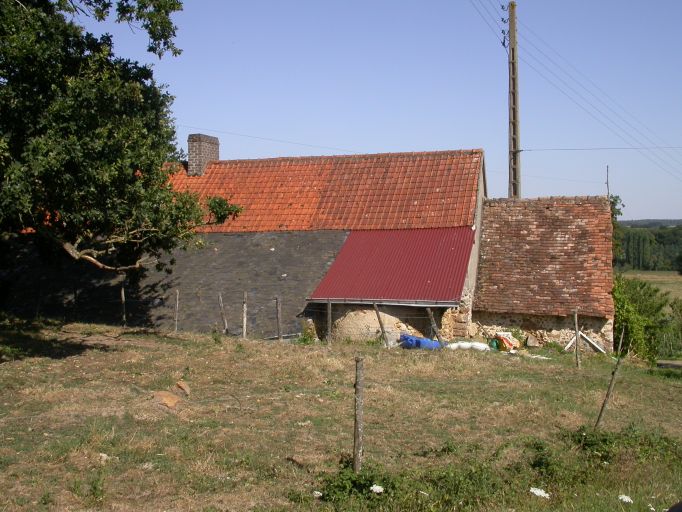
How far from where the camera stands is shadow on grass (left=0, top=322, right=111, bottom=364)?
1609cm

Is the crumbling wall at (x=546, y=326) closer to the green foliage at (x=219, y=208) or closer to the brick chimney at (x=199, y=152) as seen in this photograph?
the green foliage at (x=219, y=208)

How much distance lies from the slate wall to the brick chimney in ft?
15.4

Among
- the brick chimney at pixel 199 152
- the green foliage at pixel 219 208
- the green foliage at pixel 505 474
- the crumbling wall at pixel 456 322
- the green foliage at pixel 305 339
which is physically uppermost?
the brick chimney at pixel 199 152

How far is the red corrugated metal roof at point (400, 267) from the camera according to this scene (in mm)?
21516

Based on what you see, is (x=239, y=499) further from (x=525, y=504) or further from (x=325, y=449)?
(x=525, y=504)

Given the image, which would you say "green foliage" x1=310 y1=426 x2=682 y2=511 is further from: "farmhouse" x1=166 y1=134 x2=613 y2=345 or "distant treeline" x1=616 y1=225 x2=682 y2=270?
"distant treeline" x1=616 y1=225 x2=682 y2=270

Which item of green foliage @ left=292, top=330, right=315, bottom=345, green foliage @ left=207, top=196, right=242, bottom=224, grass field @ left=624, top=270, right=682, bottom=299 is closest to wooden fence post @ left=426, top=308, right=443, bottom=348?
green foliage @ left=292, top=330, right=315, bottom=345

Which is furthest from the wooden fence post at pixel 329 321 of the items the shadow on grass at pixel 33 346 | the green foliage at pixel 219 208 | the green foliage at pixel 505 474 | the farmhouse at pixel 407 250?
the green foliage at pixel 505 474

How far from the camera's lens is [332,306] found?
72.9 ft

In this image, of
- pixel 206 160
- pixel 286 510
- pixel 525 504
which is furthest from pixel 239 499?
pixel 206 160

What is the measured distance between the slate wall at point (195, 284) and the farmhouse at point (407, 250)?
0.25 ft

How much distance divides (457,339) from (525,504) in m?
13.7

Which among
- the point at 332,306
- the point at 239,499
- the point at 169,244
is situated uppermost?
the point at 169,244

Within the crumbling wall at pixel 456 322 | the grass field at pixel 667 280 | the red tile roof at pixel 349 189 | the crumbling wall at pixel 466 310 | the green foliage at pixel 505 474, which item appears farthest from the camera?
the grass field at pixel 667 280
